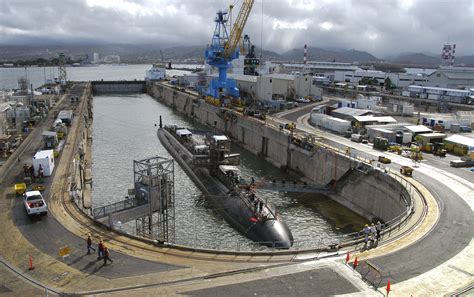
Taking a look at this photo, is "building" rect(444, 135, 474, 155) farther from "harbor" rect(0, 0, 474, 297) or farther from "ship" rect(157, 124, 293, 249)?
"ship" rect(157, 124, 293, 249)

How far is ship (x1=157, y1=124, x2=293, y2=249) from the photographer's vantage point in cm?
3559

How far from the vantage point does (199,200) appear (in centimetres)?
4766

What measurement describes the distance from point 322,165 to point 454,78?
10014 centimetres

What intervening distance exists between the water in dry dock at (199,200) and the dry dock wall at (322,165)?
1.99 m

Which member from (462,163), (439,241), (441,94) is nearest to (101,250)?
(439,241)

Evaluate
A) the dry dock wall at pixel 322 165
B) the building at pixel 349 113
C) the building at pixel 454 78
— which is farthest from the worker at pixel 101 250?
the building at pixel 454 78

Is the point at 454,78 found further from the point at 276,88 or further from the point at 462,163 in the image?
the point at 462,163

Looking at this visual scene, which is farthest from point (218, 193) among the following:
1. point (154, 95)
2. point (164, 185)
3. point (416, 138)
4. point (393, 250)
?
point (154, 95)

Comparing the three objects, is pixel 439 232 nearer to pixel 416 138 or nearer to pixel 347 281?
pixel 347 281

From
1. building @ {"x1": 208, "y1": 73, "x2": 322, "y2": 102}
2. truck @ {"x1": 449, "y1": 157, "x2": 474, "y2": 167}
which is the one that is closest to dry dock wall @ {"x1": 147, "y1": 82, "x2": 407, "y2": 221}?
truck @ {"x1": 449, "y1": 157, "x2": 474, "y2": 167}

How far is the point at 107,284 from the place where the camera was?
2184cm

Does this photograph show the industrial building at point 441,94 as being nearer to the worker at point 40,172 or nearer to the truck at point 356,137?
the truck at point 356,137

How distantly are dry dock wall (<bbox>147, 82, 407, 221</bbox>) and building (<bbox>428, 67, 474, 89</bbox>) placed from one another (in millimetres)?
82287

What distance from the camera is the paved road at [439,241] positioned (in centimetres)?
2442
